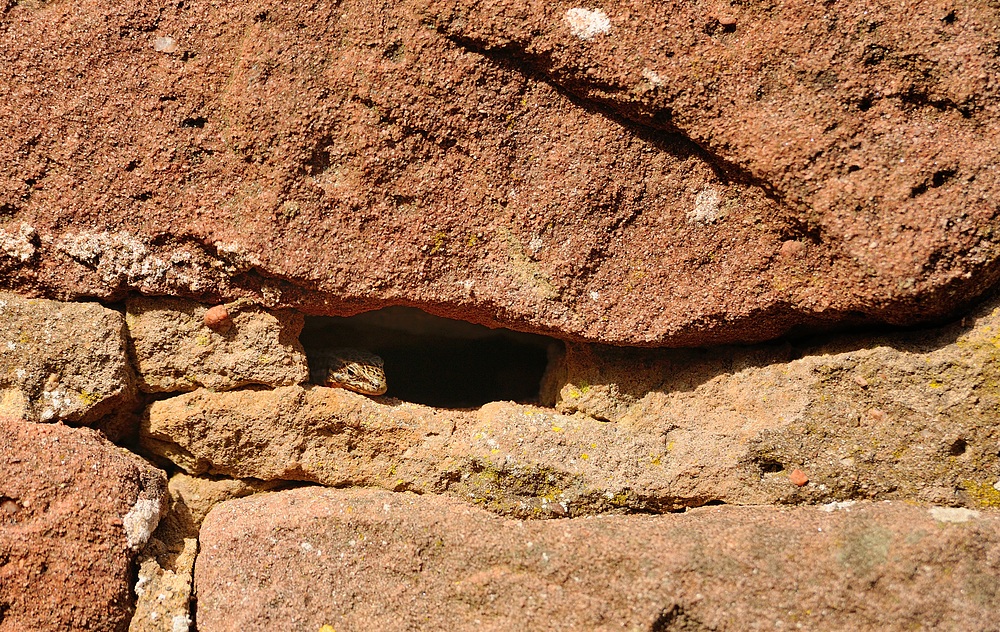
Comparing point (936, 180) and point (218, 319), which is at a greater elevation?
point (936, 180)

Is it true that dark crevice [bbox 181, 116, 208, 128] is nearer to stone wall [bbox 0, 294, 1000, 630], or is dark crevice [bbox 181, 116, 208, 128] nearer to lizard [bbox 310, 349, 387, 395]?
stone wall [bbox 0, 294, 1000, 630]

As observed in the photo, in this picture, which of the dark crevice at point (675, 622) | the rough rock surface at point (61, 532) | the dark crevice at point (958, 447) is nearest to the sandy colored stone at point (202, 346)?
the rough rock surface at point (61, 532)

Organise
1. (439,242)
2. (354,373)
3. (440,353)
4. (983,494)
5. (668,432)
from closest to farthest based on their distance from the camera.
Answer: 1. (983,494)
2. (439,242)
3. (668,432)
4. (354,373)
5. (440,353)

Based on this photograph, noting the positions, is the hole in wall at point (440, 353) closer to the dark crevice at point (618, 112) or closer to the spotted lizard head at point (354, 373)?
the spotted lizard head at point (354, 373)

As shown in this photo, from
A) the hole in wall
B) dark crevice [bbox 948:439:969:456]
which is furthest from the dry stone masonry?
the hole in wall

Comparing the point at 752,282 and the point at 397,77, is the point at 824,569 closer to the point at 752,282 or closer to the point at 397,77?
the point at 752,282

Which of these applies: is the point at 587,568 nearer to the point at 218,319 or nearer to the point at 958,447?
the point at 958,447

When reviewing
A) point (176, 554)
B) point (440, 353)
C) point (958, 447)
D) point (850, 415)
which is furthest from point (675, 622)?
point (440, 353)

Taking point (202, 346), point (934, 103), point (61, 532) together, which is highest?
point (934, 103)
